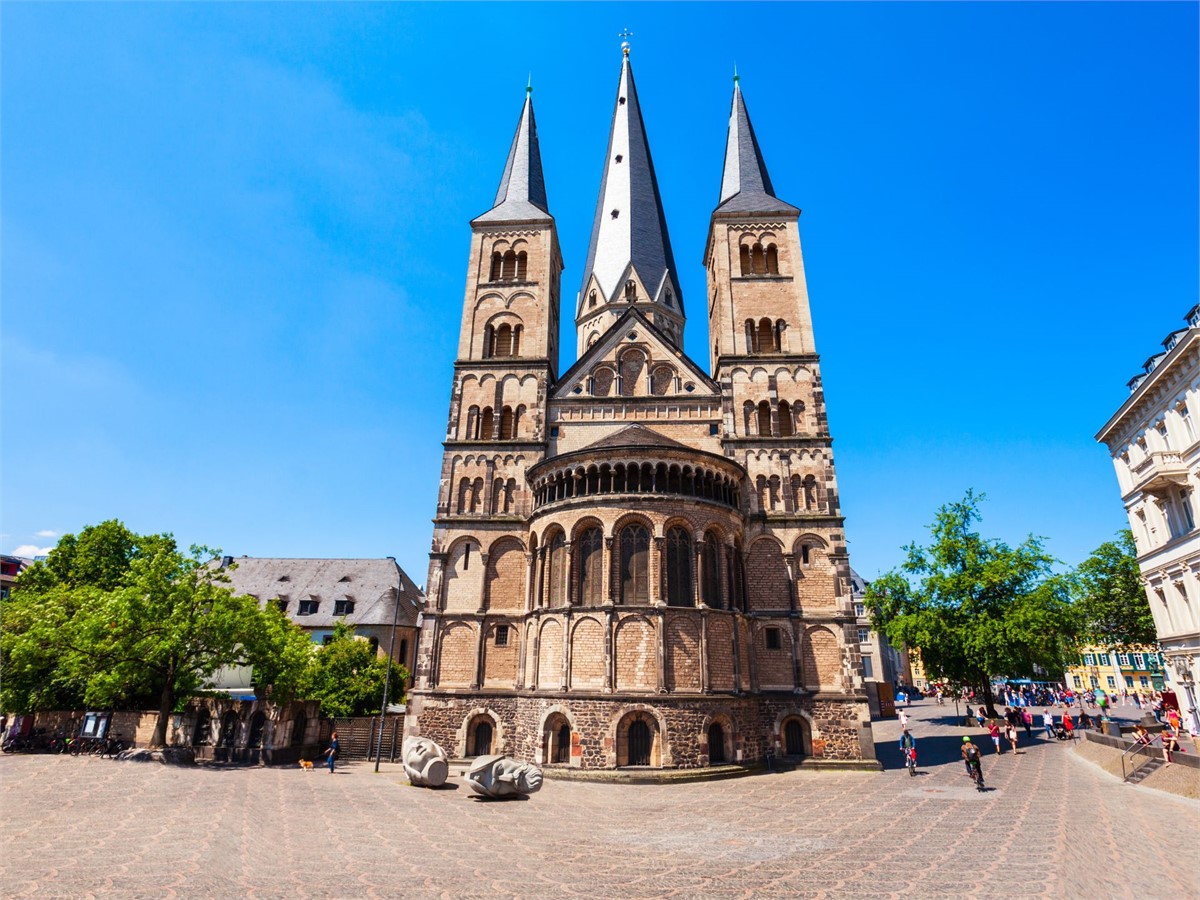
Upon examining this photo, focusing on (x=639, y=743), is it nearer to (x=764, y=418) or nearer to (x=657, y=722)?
(x=657, y=722)

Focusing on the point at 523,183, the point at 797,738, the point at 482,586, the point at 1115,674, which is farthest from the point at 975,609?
the point at 1115,674

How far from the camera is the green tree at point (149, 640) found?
25.7 m

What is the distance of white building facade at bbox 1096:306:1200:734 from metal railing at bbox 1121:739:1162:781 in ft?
26.4

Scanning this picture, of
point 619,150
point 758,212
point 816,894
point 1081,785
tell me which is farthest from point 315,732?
point 619,150

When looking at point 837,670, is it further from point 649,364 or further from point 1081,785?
point 649,364

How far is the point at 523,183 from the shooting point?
3941cm

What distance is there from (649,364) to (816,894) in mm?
25862

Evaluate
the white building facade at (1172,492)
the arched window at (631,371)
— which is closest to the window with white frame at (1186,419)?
the white building facade at (1172,492)

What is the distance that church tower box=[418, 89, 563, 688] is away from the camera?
2905 centimetres

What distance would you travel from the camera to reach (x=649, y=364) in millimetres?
33188

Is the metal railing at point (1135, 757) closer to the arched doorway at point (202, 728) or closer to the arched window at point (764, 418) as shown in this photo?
the arched window at point (764, 418)

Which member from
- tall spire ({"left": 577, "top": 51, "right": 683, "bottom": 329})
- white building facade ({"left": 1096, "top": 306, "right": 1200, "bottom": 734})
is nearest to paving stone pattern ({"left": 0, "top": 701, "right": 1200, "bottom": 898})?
white building facade ({"left": 1096, "top": 306, "right": 1200, "bottom": 734})

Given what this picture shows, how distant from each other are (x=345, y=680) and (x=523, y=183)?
30434 mm

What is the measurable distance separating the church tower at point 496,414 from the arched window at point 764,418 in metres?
10.9
